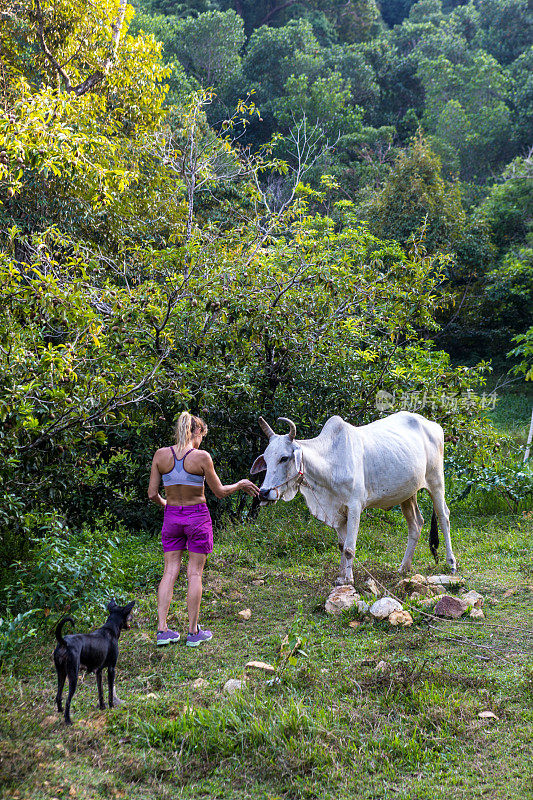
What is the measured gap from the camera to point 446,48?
3014 cm

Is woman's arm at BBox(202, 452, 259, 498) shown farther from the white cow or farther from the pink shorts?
the white cow

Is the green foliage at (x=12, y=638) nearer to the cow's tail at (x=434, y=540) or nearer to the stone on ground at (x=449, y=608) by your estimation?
the stone on ground at (x=449, y=608)

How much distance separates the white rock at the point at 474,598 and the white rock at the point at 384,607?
1.80ft

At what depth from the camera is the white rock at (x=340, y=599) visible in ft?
16.3

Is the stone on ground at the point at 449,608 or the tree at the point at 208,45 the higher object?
the tree at the point at 208,45

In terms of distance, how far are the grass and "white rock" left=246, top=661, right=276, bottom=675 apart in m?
0.06

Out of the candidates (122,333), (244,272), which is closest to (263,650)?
(122,333)

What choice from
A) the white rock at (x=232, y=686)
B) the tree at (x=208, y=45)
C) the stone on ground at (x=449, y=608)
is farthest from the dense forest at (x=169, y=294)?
the tree at (x=208, y=45)

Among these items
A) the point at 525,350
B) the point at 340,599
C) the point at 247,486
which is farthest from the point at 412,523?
the point at 525,350

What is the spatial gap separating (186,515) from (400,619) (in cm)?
165

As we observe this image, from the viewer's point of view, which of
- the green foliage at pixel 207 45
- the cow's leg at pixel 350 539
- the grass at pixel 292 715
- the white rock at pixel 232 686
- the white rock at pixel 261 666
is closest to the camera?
the grass at pixel 292 715

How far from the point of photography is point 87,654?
3342mm

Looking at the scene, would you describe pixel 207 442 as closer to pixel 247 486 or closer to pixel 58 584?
pixel 247 486

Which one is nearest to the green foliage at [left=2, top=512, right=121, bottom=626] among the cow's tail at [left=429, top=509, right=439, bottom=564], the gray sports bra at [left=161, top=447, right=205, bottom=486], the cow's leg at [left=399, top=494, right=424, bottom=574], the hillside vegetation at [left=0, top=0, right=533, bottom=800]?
the hillside vegetation at [left=0, top=0, right=533, bottom=800]
